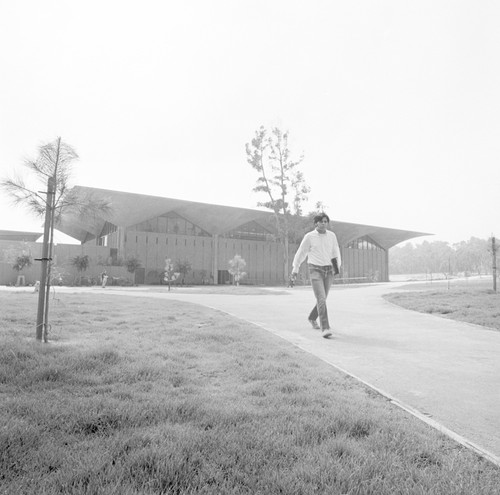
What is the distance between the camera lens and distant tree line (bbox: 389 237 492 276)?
107m

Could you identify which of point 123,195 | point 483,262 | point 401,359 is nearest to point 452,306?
point 401,359

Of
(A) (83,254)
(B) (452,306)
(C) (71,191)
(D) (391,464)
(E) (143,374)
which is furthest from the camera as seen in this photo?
(A) (83,254)

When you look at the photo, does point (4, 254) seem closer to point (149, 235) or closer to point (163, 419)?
point (149, 235)

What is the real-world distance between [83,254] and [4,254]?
22.1 feet

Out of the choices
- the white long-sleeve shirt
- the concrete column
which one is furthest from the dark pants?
the concrete column

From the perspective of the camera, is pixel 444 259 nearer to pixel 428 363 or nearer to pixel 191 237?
pixel 191 237

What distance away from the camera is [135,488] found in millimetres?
1786

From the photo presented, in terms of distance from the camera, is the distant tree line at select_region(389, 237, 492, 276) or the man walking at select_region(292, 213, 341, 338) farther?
the distant tree line at select_region(389, 237, 492, 276)

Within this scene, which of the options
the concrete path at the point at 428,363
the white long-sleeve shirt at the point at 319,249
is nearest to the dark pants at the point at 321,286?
the white long-sleeve shirt at the point at 319,249

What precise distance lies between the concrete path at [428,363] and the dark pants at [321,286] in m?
0.30

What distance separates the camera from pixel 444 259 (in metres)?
113

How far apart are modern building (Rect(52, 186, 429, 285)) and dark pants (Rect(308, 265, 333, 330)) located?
110ft

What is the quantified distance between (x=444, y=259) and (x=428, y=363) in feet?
395

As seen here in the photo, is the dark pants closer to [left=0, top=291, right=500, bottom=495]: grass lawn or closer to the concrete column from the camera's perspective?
[left=0, top=291, right=500, bottom=495]: grass lawn
